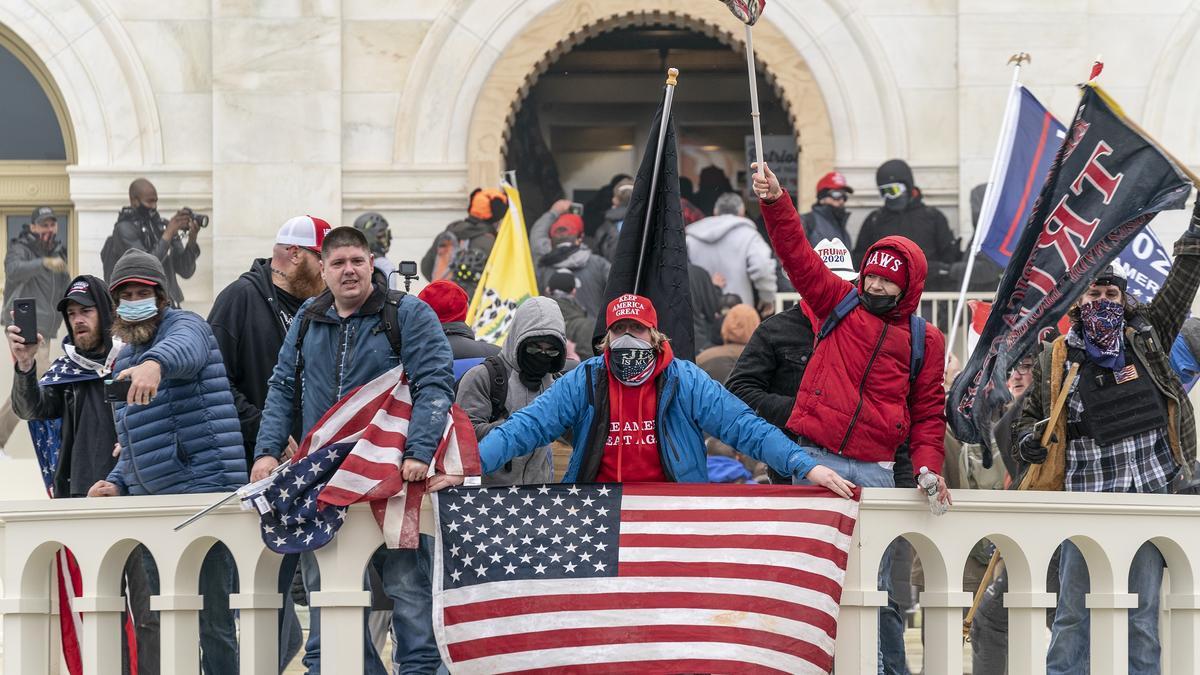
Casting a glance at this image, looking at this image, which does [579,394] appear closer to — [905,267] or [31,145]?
[905,267]

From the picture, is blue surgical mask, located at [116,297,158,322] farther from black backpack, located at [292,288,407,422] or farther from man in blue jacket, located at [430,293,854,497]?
man in blue jacket, located at [430,293,854,497]

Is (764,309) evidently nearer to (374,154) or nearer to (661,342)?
(374,154)

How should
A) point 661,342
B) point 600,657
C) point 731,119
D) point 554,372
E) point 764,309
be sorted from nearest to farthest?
1. point 600,657
2. point 661,342
3. point 554,372
4. point 764,309
5. point 731,119

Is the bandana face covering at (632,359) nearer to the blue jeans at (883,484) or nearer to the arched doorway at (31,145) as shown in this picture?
the blue jeans at (883,484)

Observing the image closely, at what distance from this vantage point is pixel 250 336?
8.54 m

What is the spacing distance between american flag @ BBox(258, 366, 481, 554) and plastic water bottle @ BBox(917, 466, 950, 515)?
1.77 m

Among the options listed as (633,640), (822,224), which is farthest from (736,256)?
(633,640)

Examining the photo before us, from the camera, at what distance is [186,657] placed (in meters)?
7.07

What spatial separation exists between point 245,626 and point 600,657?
143cm

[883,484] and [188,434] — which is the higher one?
[188,434]

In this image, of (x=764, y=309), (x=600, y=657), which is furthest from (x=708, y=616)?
(x=764, y=309)

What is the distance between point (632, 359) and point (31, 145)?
12542 mm

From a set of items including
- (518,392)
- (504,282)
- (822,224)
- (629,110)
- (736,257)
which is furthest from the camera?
(629,110)

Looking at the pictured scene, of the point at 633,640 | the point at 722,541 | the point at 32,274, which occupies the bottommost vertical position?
the point at 633,640
